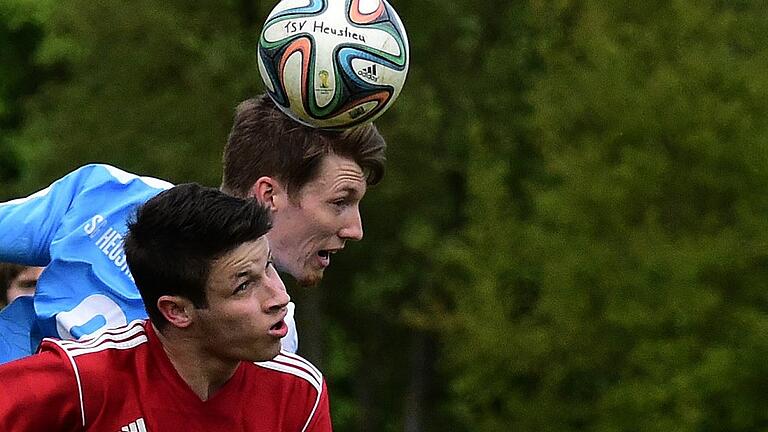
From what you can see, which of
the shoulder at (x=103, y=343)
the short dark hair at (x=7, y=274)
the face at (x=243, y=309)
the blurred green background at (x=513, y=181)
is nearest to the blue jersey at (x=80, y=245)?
the shoulder at (x=103, y=343)

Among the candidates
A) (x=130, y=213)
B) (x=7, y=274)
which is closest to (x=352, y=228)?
(x=130, y=213)

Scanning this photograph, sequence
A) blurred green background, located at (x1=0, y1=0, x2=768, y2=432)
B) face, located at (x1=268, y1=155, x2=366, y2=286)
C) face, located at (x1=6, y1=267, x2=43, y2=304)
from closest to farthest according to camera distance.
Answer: face, located at (x1=268, y1=155, x2=366, y2=286)
face, located at (x1=6, y1=267, x2=43, y2=304)
blurred green background, located at (x1=0, y1=0, x2=768, y2=432)

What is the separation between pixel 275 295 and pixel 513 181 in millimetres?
18984

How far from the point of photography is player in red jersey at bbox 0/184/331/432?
439 centimetres

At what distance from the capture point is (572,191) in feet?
64.8

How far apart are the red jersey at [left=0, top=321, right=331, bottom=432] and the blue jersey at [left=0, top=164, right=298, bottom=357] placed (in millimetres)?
696

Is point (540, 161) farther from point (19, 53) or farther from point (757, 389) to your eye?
point (19, 53)

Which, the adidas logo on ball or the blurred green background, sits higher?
the blurred green background

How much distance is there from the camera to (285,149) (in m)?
5.38

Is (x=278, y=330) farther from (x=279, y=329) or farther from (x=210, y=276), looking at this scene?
(x=210, y=276)

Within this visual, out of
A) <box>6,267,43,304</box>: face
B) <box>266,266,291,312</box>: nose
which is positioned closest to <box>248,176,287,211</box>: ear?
<box>266,266,291,312</box>: nose

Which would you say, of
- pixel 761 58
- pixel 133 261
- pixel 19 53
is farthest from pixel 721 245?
pixel 133 261

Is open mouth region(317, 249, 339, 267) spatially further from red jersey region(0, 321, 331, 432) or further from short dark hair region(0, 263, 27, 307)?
short dark hair region(0, 263, 27, 307)

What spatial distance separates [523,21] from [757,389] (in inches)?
274
